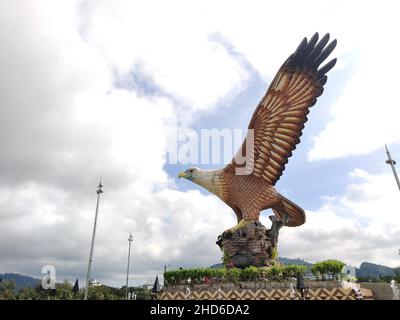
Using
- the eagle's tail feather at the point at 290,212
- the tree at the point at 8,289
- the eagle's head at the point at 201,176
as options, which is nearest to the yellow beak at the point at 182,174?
the eagle's head at the point at 201,176

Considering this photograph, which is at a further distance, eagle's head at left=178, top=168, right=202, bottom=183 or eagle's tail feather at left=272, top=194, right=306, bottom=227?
eagle's head at left=178, top=168, right=202, bottom=183

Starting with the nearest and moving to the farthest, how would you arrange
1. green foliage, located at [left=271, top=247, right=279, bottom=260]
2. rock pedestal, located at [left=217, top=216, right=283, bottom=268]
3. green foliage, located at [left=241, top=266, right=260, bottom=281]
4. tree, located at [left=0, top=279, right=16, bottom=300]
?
green foliage, located at [left=241, top=266, right=260, bottom=281] → rock pedestal, located at [left=217, top=216, right=283, bottom=268] → green foliage, located at [left=271, top=247, right=279, bottom=260] → tree, located at [left=0, top=279, right=16, bottom=300]

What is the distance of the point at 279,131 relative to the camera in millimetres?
21391

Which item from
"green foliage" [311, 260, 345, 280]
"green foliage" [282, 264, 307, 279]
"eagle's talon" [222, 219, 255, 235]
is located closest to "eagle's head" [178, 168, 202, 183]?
"eagle's talon" [222, 219, 255, 235]

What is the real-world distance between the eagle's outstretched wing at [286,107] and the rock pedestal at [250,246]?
3633mm

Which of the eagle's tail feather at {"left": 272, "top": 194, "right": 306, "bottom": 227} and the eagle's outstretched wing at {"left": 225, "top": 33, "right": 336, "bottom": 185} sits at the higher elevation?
the eagle's outstretched wing at {"left": 225, "top": 33, "right": 336, "bottom": 185}

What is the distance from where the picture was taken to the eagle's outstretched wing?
21.0m

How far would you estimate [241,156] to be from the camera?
22.3m

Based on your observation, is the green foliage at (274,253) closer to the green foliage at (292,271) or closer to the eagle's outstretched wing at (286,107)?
the green foliage at (292,271)

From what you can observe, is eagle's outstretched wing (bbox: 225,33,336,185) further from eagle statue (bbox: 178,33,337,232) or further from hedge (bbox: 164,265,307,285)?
hedge (bbox: 164,265,307,285)

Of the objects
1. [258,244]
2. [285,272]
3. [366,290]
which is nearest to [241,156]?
[258,244]

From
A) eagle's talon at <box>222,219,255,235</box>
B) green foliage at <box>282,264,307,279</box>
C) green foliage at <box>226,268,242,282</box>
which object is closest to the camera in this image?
green foliage at <box>282,264,307,279</box>
